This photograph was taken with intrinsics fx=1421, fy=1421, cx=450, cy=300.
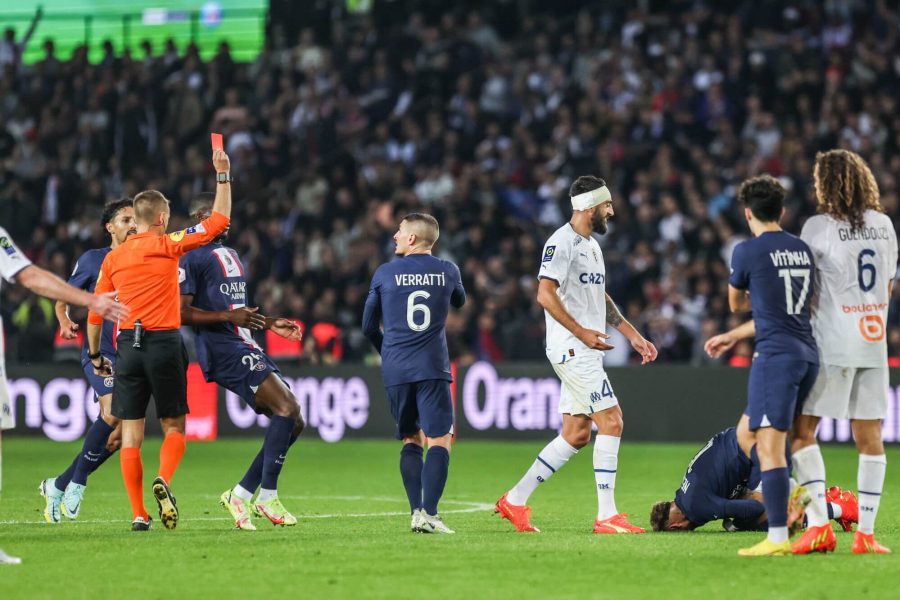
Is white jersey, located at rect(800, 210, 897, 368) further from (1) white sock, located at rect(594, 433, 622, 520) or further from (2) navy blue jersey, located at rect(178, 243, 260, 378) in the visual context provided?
(2) navy blue jersey, located at rect(178, 243, 260, 378)

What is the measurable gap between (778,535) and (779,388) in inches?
33.8

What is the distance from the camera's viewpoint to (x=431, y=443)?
32.2 feet

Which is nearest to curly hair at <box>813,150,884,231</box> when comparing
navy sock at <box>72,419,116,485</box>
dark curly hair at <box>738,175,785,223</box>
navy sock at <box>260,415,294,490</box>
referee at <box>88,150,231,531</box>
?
dark curly hair at <box>738,175,785,223</box>

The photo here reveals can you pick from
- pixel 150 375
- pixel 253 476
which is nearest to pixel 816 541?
pixel 253 476

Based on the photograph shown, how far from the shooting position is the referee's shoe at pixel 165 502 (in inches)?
374

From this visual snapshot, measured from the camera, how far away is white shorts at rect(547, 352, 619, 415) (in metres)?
9.91

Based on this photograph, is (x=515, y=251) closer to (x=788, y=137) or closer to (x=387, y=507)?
(x=788, y=137)

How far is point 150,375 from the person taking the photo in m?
9.91

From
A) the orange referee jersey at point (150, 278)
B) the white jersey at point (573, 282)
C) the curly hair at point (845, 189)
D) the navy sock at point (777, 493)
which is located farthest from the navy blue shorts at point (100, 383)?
the curly hair at point (845, 189)

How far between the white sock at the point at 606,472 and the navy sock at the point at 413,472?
4.07 ft

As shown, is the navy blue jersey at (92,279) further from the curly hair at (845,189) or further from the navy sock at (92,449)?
the curly hair at (845,189)

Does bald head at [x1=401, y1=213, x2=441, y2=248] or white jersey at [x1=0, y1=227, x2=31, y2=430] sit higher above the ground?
bald head at [x1=401, y1=213, x2=441, y2=248]

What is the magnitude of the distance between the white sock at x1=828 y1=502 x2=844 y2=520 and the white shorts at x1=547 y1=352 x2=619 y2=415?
5.31ft

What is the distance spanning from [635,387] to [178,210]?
10.2 m
